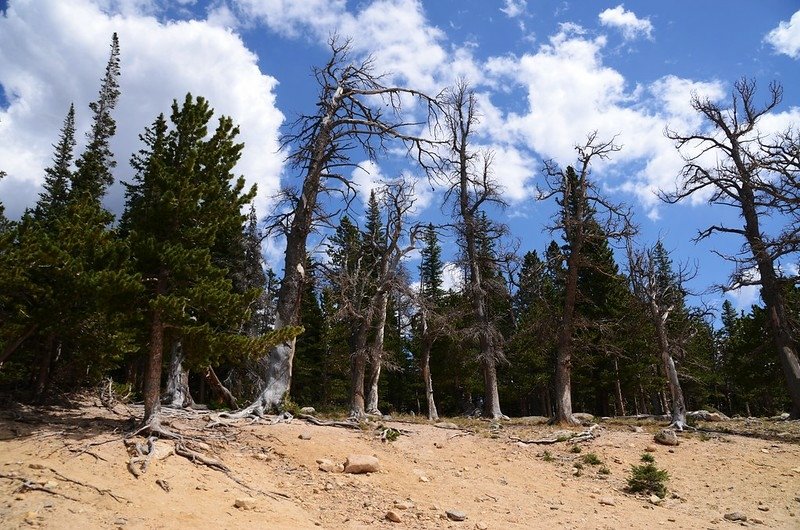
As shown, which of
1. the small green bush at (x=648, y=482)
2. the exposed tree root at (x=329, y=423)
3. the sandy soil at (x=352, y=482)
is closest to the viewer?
the sandy soil at (x=352, y=482)

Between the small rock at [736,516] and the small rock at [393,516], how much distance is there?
5.74 meters

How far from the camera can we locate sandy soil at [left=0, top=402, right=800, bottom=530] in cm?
629

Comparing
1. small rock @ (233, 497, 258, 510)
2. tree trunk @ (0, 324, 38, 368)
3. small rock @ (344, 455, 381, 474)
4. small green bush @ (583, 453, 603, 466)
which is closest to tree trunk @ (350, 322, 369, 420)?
small rock @ (344, 455, 381, 474)

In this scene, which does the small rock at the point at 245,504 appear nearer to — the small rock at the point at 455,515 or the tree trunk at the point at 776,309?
the small rock at the point at 455,515

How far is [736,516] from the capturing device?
8.17 m

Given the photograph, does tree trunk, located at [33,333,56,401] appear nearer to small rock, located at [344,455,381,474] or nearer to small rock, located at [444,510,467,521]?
small rock, located at [344,455,381,474]

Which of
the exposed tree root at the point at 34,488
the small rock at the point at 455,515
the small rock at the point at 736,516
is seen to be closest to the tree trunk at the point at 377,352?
the small rock at the point at 455,515

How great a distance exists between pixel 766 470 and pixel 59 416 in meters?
15.5

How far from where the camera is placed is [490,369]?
2188 cm

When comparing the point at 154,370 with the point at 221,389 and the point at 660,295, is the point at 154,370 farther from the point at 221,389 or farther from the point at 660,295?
the point at 660,295

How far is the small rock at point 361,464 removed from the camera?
8641 millimetres

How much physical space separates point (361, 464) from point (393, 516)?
6.42 ft

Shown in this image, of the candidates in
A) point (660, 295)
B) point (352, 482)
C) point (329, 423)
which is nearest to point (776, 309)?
point (660, 295)

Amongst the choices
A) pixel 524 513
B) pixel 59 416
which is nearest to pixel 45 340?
pixel 59 416
